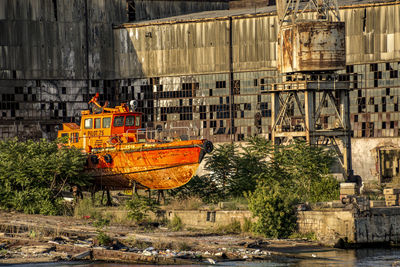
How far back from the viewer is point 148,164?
42094 mm

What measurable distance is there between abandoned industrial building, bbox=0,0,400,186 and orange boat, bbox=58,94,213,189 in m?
13.1

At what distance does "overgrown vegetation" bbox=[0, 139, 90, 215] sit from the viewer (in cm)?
4022

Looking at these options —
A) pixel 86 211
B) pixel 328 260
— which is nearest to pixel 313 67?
pixel 86 211

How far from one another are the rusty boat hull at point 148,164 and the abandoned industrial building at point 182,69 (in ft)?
46.1

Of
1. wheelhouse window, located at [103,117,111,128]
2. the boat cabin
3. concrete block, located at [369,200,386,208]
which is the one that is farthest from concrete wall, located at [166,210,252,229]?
wheelhouse window, located at [103,117,111,128]

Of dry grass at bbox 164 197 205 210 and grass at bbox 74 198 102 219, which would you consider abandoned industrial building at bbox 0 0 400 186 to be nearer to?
dry grass at bbox 164 197 205 210

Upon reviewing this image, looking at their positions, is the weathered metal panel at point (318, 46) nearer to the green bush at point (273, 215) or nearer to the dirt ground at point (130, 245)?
the green bush at point (273, 215)

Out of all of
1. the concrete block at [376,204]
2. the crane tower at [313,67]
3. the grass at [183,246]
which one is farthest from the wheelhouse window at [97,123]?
the concrete block at [376,204]

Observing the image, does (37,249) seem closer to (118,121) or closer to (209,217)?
(209,217)

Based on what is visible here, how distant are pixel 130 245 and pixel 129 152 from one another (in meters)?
11.6

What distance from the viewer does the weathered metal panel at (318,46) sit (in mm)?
45844

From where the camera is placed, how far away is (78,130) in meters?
45.5

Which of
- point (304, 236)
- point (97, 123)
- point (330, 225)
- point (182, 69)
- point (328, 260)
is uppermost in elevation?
point (182, 69)

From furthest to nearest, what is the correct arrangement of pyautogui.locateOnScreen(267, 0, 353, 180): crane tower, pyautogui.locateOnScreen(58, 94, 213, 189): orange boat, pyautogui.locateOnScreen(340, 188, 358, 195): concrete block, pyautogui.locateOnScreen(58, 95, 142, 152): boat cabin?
pyautogui.locateOnScreen(267, 0, 353, 180): crane tower < pyautogui.locateOnScreen(58, 95, 142, 152): boat cabin < pyautogui.locateOnScreen(58, 94, 213, 189): orange boat < pyautogui.locateOnScreen(340, 188, 358, 195): concrete block
